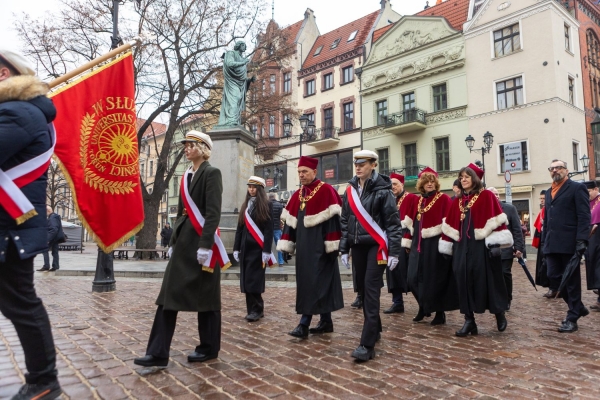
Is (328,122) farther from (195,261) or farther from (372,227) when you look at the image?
(195,261)

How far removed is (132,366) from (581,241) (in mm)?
5126

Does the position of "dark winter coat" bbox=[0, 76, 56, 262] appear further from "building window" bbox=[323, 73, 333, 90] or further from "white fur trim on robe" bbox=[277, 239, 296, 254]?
"building window" bbox=[323, 73, 333, 90]

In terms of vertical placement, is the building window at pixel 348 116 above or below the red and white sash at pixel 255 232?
above

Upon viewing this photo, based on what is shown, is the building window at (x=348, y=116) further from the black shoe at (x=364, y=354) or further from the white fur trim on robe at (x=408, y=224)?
the black shoe at (x=364, y=354)

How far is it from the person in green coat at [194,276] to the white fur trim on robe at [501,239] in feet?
10.2

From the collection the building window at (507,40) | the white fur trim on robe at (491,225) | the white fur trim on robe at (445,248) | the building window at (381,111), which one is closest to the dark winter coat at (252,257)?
the white fur trim on robe at (445,248)

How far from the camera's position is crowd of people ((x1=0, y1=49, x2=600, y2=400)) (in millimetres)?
2990

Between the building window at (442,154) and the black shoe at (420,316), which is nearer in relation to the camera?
the black shoe at (420,316)

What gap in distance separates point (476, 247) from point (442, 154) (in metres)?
27.2

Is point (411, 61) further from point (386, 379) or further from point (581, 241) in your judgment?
point (386, 379)

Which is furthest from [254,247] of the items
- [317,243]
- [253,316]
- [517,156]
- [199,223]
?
[517,156]

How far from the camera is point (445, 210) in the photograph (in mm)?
6285

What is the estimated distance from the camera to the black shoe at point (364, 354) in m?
4.17

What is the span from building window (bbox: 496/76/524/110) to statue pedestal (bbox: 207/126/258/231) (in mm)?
21505
